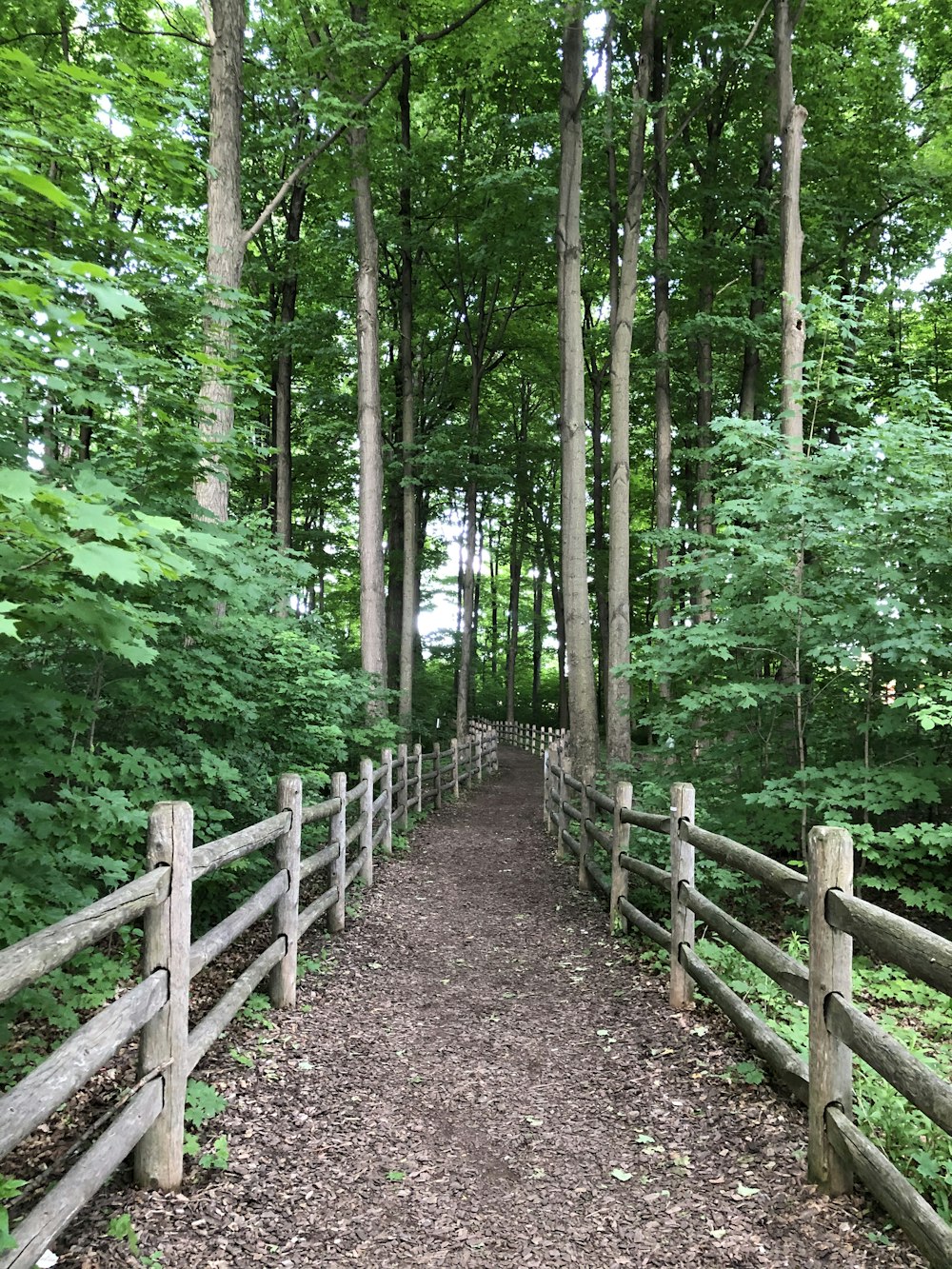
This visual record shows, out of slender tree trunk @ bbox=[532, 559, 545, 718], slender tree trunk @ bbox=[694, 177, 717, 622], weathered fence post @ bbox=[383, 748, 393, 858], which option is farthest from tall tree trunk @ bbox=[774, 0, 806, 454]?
slender tree trunk @ bbox=[532, 559, 545, 718]

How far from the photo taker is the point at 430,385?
22.2m

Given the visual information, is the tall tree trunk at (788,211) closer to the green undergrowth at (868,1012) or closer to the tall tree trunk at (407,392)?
the green undergrowth at (868,1012)

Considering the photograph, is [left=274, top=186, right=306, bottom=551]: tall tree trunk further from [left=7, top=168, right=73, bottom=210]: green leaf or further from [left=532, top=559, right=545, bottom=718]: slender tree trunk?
[left=532, top=559, right=545, bottom=718]: slender tree trunk

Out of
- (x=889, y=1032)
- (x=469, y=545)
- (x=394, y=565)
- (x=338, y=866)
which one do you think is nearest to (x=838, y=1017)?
(x=889, y=1032)

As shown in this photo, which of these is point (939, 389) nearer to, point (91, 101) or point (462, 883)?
point (462, 883)

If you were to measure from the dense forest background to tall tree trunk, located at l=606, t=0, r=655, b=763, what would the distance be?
0.08 metres

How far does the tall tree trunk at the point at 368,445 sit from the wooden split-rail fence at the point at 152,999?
7.47 m

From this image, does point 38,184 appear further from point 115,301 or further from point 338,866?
point 338,866

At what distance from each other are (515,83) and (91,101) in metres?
11.7

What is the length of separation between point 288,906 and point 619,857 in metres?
2.73

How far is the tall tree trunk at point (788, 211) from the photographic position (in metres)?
8.58

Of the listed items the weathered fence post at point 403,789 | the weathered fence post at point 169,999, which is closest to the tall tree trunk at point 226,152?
the weathered fence post at point 403,789

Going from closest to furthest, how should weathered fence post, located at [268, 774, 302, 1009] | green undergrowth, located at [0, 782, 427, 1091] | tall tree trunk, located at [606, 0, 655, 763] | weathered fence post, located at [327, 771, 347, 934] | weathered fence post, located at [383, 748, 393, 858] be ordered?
1. green undergrowth, located at [0, 782, 427, 1091]
2. weathered fence post, located at [268, 774, 302, 1009]
3. weathered fence post, located at [327, 771, 347, 934]
4. weathered fence post, located at [383, 748, 393, 858]
5. tall tree trunk, located at [606, 0, 655, 763]

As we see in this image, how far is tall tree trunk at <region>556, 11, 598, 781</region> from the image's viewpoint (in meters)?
10.9
